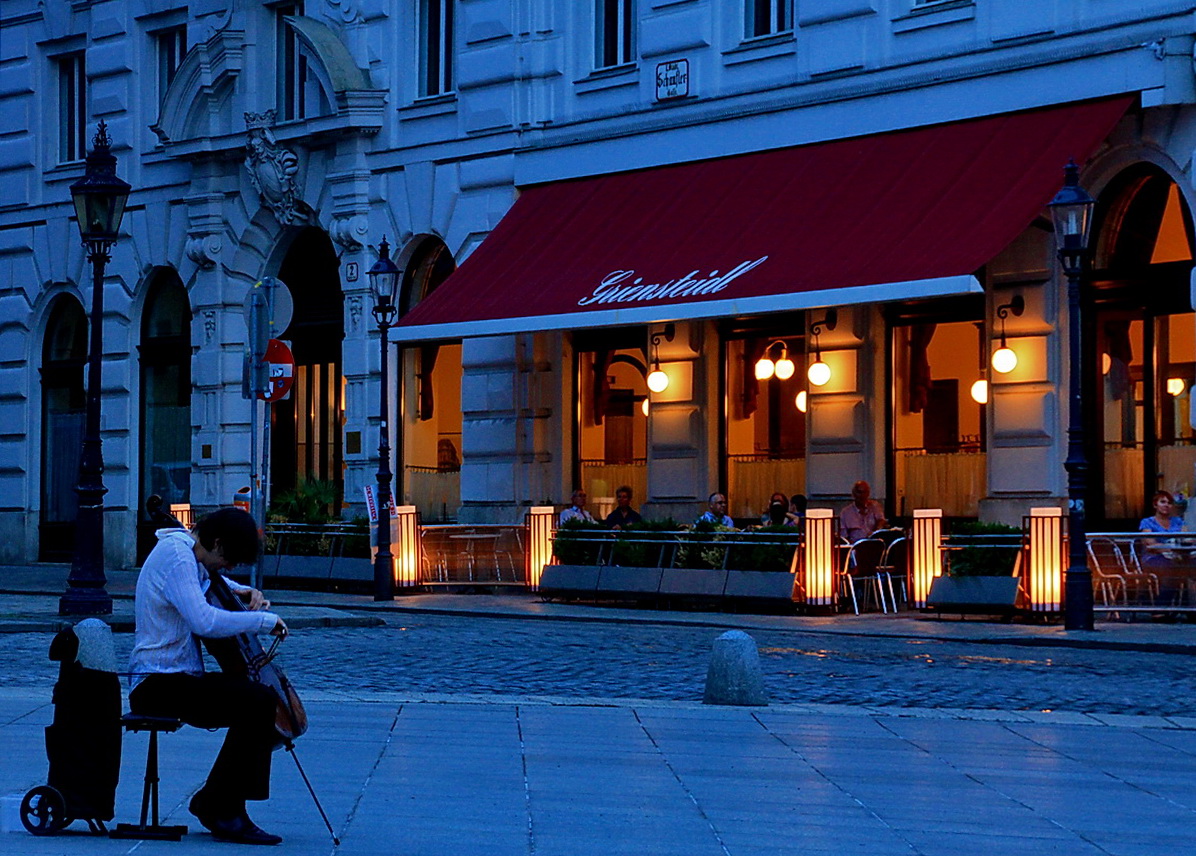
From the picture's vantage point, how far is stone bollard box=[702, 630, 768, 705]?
14.6m

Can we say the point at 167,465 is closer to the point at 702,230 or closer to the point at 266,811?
the point at 702,230

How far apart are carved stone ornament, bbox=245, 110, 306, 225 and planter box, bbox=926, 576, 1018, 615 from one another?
44.8 feet

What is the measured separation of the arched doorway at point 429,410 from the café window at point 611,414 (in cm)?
229

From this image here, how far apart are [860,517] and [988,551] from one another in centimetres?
260

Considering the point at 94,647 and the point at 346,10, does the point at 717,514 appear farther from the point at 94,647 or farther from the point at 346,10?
the point at 94,647

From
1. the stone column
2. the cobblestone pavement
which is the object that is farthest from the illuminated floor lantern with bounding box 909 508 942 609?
the stone column

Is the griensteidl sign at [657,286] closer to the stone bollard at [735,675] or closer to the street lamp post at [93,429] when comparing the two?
the street lamp post at [93,429]

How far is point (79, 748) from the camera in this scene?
8.80 metres

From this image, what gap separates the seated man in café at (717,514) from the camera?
25.2 m

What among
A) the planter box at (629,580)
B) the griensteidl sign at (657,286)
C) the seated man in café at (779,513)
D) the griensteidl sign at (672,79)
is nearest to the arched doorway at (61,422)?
the griensteidl sign at (672,79)

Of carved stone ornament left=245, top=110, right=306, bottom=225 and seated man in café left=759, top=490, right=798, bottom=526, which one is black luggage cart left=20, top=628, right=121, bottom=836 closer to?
seated man in café left=759, top=490, right=798, bottom=526

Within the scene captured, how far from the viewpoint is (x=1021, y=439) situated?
2444 cm

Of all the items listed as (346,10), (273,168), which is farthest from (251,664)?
(273,168)

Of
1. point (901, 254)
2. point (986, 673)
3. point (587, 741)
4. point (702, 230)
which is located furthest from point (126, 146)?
point (587, 741)
